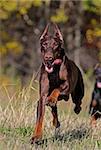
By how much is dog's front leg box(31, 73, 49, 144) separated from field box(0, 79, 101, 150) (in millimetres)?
110

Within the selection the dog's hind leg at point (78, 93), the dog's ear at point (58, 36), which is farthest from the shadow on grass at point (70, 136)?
the dog's ear at point (58, 36)

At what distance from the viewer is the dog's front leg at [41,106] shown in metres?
7.45

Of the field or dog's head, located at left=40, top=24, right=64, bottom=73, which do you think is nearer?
dog's head, located at left=40, top=24, right=64, bottom=73

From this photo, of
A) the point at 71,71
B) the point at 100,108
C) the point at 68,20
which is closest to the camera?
the point at 71,71

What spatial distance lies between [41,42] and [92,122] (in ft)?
7.36

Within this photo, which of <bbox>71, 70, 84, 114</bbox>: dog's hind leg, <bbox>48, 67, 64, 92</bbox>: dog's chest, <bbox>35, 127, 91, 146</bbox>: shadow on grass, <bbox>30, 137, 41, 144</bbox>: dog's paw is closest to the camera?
<bbox>30, 137, 41, 144</bbox>: dog's paw

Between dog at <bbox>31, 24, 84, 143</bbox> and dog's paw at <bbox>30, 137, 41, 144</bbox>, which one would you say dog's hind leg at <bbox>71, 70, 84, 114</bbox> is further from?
dog's paw at <bbox>30, 137, 41, 144</bbox>

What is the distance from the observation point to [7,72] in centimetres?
2488

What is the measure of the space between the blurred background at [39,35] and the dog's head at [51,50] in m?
15.5

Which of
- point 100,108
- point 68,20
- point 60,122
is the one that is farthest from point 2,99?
point 68,20

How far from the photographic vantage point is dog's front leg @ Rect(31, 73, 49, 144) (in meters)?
7.45

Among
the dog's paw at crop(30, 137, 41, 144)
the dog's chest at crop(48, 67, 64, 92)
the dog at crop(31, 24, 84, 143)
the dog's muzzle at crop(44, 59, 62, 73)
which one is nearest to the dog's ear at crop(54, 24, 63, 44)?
the dog at crop(31, 24, 84, 143)

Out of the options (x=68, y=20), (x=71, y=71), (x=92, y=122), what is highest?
(x=71, y=71)

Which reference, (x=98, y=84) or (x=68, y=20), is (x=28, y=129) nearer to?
(x=98, y=84)
